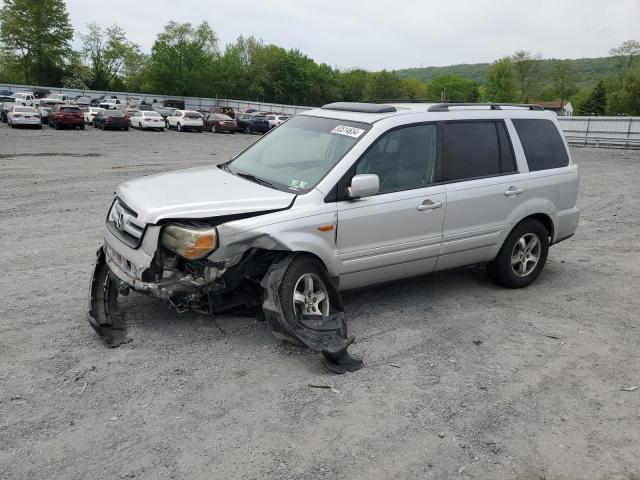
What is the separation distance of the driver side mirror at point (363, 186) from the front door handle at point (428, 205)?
658 mm

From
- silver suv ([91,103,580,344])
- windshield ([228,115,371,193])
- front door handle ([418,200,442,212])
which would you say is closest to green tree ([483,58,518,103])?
silver suv ([91,103,580,344])

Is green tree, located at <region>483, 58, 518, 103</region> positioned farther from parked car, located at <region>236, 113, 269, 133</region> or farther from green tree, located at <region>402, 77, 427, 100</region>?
parked car, located at <region>236, 113, 269, 133</region>

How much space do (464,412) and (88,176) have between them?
12.4 meters

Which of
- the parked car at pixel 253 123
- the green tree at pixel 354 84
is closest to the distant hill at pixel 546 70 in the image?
the green tree at pixel 354 84

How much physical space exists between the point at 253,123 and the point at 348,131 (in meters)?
36.0

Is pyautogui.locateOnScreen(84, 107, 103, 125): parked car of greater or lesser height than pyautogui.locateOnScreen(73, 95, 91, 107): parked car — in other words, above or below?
below

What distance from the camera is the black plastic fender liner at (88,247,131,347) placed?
454cm

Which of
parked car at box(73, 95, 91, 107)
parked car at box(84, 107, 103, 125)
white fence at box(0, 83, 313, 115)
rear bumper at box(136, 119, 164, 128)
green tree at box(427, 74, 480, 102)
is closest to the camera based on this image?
rear bumper at box(136, 119, 164, 128)

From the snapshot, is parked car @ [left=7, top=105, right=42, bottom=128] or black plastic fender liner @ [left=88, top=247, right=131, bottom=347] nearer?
black plastic fender liner @ [left=88, top=247, right=131, bottom=347]

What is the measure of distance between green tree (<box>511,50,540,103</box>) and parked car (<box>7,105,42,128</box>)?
306ft

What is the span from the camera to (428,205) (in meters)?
5.20

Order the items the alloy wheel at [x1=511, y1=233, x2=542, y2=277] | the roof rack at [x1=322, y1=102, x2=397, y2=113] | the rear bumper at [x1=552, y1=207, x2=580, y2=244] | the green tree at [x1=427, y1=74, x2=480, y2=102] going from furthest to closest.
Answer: the green tree at [x1=427, y1=74, x2=480, y2=102] → the rear bumper at [x1=552, y1=207, x2=580, y2=244] → the alloy wheel at [x1=511, y1=233, x2=542, y2=277] → the roof rack at [x1=322, y1=102, x2=397, y2=113]

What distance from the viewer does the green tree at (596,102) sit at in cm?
8975

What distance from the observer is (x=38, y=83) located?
7969cm
